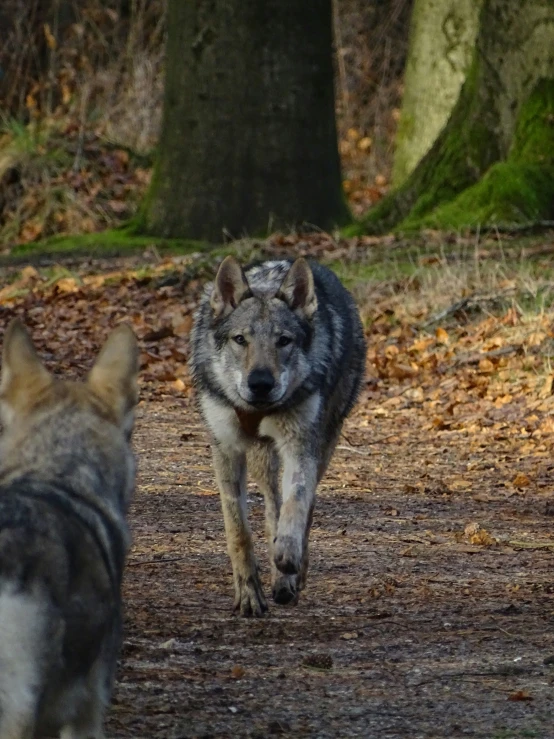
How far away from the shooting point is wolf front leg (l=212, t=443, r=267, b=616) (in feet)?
22.1

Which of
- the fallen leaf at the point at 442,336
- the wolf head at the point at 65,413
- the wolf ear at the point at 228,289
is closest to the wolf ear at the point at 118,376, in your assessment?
the wolf head at the point at 65,413

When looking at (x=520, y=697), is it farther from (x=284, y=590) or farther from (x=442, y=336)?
(x=442, y=336)

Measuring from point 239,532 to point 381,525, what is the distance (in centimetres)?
160

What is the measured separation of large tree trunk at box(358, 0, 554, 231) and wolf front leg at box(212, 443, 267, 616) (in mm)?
9286

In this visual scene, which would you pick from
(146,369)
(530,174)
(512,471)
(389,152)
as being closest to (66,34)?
(389,152)

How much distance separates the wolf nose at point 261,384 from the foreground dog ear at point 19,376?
9.53 ft

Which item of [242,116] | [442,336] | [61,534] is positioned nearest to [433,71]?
[242,116]

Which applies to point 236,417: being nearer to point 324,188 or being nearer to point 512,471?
point 512,471

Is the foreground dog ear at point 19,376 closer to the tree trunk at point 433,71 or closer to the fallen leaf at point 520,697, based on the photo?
the fallen leaf at point 520,697

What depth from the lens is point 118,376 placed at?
4.31 m

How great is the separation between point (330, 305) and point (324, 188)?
35.3 feet

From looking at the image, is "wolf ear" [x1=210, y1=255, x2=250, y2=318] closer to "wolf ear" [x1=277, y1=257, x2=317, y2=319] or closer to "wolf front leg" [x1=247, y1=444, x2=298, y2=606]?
"wolf ear" [x1=277, y1=257, x2=317, y2=319]

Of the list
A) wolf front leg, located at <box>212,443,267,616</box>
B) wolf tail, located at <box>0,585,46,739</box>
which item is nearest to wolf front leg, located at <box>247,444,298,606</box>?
wolf front leg, located at <box>212,443,267,616</box>

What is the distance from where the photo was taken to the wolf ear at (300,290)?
24.7 feet
